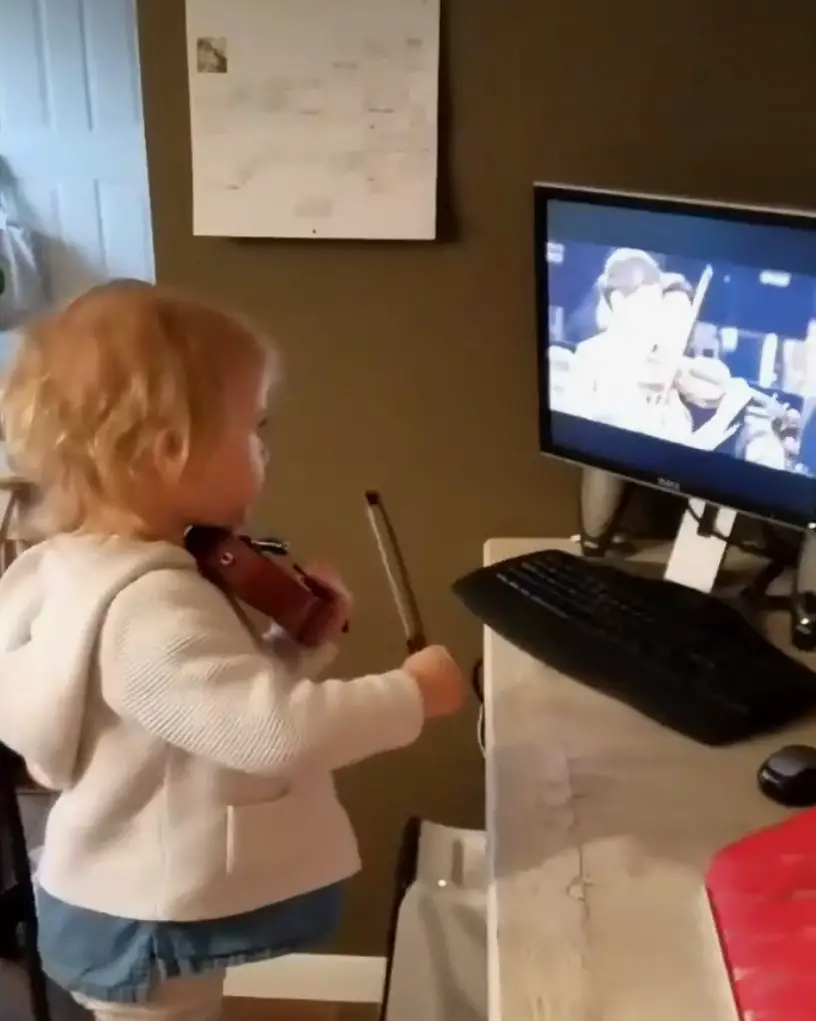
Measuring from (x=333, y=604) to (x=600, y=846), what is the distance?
1.15 ft

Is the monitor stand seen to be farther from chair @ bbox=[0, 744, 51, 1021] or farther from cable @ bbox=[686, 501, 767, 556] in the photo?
chair @ bbox=[0, 744, 51, 1021]

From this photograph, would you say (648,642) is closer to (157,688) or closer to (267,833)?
(267,833)

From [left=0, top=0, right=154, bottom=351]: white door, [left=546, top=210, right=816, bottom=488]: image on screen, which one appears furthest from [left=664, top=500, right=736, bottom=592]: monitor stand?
[left=0, top=0, right=154, bottom=351]: white door

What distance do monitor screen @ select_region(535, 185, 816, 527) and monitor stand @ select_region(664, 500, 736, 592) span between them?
73 millimetres

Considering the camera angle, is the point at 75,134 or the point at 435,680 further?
the point at 75,134

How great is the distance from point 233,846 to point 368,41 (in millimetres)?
952

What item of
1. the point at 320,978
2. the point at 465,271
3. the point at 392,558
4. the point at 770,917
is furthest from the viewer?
the point at 320,978

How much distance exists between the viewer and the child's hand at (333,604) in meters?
1.22

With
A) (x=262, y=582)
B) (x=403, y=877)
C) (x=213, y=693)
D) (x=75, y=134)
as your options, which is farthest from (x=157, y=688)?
(x=75, y=134)

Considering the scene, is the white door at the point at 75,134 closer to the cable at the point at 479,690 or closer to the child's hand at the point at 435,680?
the cable at the point at 479,690

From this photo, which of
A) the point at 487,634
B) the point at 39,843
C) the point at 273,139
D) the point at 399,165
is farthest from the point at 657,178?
the point at 39,843

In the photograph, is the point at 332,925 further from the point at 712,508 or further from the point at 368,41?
the point at 368,41

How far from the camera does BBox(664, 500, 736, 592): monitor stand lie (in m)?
1.50

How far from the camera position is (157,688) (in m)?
1.00
